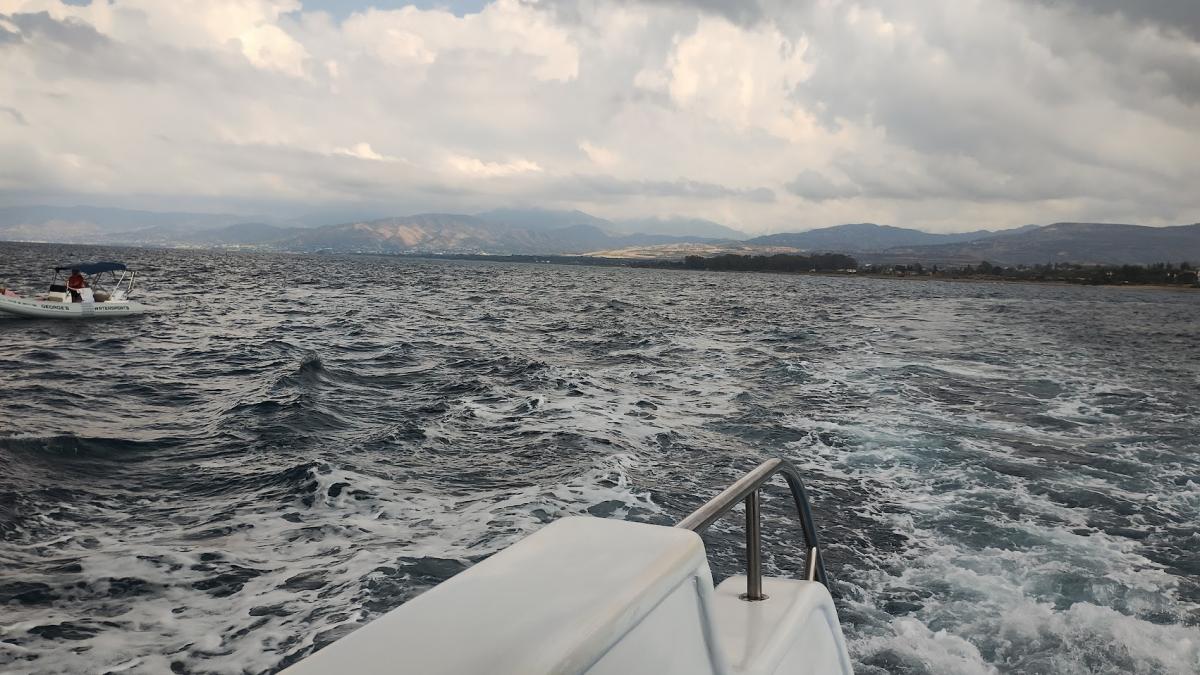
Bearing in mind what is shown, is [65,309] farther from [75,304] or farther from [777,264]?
[777,264]

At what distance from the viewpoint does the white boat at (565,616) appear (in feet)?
4.42

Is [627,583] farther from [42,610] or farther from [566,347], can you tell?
[566,347]

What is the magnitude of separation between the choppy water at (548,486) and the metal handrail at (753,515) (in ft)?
8.71

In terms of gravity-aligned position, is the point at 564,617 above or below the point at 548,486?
above

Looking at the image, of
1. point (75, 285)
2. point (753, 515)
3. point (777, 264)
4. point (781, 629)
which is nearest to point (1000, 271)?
point (777, 264)

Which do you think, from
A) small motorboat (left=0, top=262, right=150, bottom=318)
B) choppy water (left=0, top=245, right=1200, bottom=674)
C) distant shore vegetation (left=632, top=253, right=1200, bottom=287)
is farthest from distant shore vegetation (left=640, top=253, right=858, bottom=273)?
choppy water (left=0, top=245, right=1200, bottom=674)

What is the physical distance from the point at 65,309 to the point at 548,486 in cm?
3128

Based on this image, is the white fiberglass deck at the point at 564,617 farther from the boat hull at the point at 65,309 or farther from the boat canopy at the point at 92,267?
the boat canopy at the point at 92,267

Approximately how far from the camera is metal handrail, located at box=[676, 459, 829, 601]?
7.96ft

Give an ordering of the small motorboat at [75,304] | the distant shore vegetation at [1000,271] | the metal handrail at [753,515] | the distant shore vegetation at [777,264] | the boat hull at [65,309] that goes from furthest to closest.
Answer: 1. the distant shore vegetation at [777,264]
2. the distant shore vegetation at [1000,271]
3. the small motorboat at [75,304]
4. the boat hull at [65,309]
5. the metal handrail at [753,515]

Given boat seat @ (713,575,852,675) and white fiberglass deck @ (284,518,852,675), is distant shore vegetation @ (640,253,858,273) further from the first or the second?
white fiberglass deck @ (284,518,852,675)

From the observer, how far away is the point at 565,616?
4.81 ft

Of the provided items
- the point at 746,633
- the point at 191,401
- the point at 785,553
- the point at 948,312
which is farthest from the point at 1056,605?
the point at 948,312

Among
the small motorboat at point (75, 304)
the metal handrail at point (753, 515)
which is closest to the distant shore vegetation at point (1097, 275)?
the small motorboat at point (75, 304)
